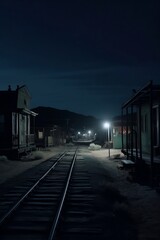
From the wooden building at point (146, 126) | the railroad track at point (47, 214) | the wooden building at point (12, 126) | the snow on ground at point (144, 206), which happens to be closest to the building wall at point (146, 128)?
the wooden building at point (146, 126)

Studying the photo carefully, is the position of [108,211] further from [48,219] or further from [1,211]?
[1,211]

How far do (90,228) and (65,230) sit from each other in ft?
1.89

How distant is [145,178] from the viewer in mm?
16688

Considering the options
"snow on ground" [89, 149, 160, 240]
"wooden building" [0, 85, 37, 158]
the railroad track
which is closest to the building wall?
"snow on ground" [89, 149, 160, 240]

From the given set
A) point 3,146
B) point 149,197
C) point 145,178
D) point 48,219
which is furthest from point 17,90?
point 48,219

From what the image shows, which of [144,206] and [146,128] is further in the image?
[146,128]

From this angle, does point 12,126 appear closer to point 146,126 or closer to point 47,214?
point 146,126

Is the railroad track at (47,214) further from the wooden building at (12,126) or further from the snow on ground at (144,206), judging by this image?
the wooden building at (12,126)

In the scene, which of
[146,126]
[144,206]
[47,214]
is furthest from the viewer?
[146,126]

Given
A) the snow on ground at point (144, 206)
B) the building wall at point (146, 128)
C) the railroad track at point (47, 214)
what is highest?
the building wall at point (146, 128)

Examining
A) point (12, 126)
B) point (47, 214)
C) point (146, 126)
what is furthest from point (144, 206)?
point (12, 126)

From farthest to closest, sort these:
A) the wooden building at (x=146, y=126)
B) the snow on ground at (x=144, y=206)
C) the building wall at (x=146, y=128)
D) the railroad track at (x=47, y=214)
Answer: the building wall at (x=146, y=128), the wooden building at (x=146, y=126), the snow on ground at (x=144, y=206), the railroad track at (x=47, y=214)

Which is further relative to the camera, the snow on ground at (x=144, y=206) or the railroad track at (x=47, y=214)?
the snow on ground at (x=144, y=206)

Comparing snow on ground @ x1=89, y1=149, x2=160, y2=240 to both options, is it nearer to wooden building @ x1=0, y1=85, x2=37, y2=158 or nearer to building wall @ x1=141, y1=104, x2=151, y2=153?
building wall @ x1=141, y1=104, x2=151, y2=153
